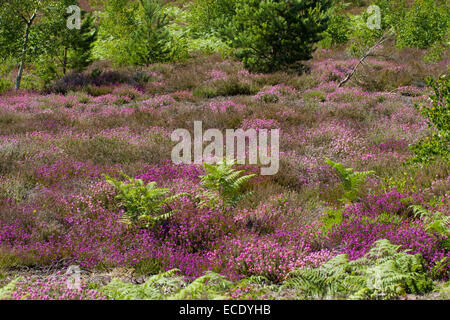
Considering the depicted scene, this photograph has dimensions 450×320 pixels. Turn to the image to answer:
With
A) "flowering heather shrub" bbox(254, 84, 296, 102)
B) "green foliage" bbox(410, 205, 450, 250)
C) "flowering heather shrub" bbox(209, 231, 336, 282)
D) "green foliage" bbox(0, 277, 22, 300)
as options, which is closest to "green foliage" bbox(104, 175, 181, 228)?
"flowering heather shrub" bbox(209, 231, 336, 282)

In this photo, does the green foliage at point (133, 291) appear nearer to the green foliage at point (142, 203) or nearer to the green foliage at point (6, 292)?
the green foliage at point (6, 292)

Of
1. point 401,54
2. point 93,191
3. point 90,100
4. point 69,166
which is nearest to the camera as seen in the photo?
point 93,191

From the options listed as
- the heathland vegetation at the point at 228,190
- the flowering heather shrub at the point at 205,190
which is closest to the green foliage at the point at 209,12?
the heathland vegetation at the point at 228,190

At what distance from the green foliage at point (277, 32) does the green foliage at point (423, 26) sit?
21.3 ft

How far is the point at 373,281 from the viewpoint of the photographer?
2.81 m

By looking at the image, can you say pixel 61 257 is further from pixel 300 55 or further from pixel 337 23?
pixel 337 23

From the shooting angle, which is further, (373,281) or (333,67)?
(333,67)

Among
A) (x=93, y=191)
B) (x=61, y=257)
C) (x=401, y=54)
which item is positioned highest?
(x=401, y=54)

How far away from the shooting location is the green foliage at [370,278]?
2721 millimetres

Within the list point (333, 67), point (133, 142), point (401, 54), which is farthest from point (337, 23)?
point (133, 142)

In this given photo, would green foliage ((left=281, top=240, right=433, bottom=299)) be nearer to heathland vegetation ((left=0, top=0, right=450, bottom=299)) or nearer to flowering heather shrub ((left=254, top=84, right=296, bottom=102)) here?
heathland vegetation ((left=0, top=0, right=450, bottom=299))

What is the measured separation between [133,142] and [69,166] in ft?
5.50

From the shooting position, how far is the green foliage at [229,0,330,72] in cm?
1455
